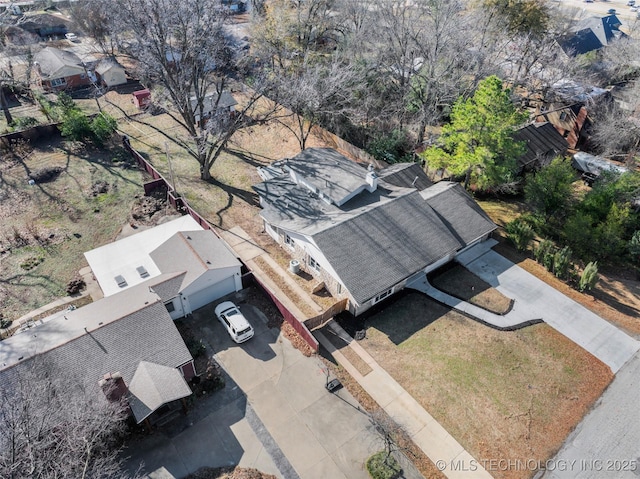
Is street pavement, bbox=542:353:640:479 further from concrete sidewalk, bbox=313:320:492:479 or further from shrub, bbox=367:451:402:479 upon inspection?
shrub, bbox=367:451:402:479

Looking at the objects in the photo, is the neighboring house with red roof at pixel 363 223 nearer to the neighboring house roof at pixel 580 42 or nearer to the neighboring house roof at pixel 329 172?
the neighboring house roof at pixel 329 172

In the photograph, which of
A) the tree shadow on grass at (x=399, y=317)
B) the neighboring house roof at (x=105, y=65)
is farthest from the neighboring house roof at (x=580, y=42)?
the neighboring house roof at (x=105, y=65)

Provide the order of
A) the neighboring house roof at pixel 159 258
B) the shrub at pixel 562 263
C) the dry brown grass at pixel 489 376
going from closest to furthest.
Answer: the dry brown grass at pixel 489 376 → the neighboring house roof at pixel 159 258 → the shrub at pixel 562 263

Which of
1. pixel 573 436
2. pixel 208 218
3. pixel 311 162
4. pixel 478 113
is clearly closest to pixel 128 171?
pixel 208 218

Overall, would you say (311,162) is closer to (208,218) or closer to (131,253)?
(208,218)

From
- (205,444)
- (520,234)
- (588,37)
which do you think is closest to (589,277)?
(520,234)
